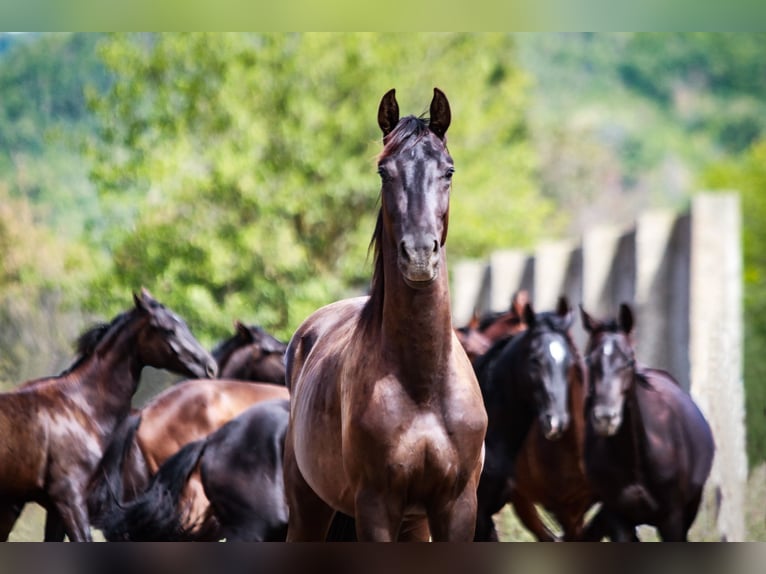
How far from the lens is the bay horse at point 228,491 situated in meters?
7.56

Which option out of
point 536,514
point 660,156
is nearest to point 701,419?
point 536,514

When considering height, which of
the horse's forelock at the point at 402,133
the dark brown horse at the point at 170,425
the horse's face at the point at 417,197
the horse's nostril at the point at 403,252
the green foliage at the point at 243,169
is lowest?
the dark brown horse at the point at 170,425

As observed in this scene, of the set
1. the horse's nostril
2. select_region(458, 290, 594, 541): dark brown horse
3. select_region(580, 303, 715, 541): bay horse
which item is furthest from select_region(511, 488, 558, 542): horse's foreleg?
the horse's nostril

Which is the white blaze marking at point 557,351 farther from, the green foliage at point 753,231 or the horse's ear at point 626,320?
the green foliage at point 753,231

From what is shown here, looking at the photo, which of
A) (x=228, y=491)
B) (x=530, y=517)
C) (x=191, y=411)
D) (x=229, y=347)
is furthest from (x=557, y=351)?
(x=229, y=347)

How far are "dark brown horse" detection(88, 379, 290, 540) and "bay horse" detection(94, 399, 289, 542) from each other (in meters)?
0.63

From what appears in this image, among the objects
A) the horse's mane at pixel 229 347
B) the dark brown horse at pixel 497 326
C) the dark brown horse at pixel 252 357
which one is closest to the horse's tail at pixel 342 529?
the dark brown horse at pixel 497 326

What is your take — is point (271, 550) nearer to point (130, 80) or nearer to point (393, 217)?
point (393, 217)

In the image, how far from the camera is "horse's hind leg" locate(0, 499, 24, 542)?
8273 millimetres

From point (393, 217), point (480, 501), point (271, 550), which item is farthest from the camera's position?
point (480, 501)

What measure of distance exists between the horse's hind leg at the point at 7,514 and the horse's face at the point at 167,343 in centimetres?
132

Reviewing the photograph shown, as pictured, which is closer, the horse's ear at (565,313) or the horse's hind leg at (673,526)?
the horse's hind leg at (673,526)

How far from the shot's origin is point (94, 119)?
116 ft
